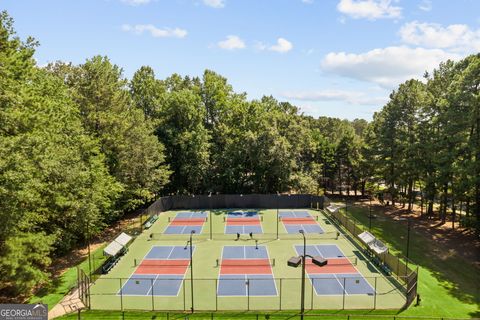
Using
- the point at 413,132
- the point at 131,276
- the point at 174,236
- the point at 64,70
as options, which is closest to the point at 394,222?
the point at 413,132

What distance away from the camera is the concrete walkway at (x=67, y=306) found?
2059cm

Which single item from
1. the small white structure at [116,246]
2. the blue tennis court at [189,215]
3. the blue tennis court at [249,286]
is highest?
the small white structure at [116,246]

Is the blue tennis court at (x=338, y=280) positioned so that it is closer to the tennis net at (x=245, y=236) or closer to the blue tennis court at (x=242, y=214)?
the tennis net at (x=245, y=236)

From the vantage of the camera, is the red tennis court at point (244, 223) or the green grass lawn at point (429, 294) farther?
the red tennis court at point (244, 223)

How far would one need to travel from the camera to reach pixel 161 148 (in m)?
47.2

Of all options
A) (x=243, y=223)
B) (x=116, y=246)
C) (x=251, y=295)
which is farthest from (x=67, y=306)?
(x=243, y=223)

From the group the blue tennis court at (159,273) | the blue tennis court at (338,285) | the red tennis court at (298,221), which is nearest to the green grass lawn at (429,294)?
the blue tennis court at (159,273)

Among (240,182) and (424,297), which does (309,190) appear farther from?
(424,297)

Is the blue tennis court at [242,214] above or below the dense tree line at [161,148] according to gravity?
below

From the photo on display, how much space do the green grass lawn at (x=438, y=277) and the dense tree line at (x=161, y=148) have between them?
6.62 metres

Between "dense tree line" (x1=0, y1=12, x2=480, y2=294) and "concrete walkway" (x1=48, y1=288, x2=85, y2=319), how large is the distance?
74.5 inches

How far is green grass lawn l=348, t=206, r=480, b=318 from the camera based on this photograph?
2158 centimetres

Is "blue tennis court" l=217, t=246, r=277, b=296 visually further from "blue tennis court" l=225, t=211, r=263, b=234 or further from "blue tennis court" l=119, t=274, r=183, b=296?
"blue tennis court" l=225, t=211, r=263, b=234

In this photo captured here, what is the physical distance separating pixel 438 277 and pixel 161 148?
3340cm
